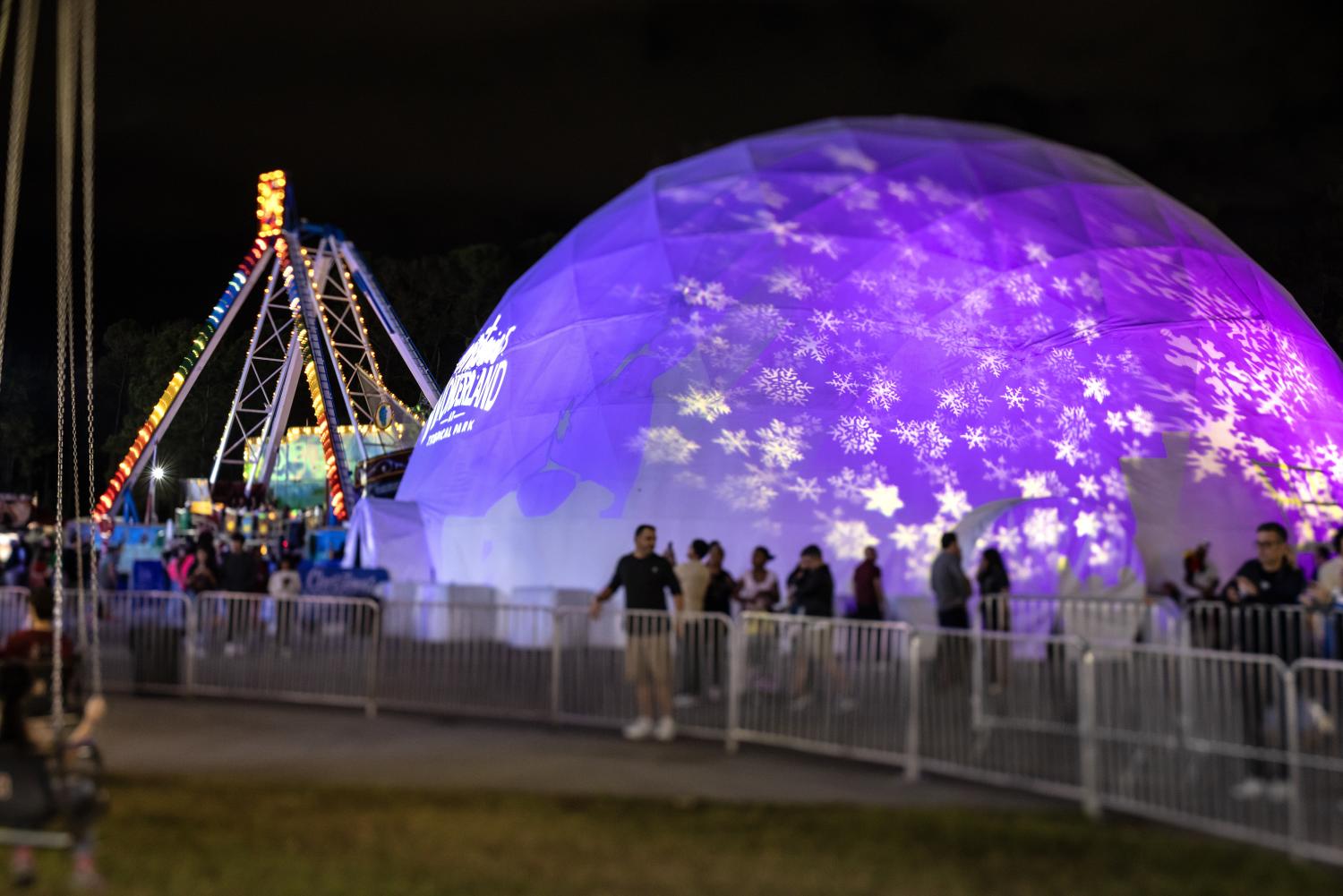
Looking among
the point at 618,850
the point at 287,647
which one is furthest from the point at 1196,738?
the point at 287,647

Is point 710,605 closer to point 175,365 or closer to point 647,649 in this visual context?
point 647,649

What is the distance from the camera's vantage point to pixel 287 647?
41.0 ft

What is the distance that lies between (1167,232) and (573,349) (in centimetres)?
931

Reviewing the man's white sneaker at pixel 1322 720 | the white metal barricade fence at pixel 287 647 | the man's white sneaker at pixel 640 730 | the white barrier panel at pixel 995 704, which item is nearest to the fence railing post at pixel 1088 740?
the white barrier panel at pixel 995 704

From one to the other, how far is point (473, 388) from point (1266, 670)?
15526 mm

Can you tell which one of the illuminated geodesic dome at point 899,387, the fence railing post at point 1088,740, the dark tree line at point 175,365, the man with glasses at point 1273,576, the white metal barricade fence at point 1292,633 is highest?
the dark tree line at point 175,365

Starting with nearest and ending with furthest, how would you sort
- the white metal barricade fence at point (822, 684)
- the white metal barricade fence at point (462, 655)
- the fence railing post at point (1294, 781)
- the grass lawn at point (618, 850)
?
the grass lawn at point (618, 850)
the fence railing post at point (1294, 781)
the white metal barricade fence at point (822, 684)
the white metal barricade fence at point (462, 655)

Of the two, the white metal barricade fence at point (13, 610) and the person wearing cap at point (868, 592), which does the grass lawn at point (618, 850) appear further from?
the white metal barricade fence at point (13, 610)

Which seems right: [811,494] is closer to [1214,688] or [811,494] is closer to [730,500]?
[730,500]

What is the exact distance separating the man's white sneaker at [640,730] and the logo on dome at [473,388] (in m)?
10.8

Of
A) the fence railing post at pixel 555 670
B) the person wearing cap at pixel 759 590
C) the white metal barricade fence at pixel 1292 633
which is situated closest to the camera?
the white metal barricade fence at pixel 1292 633

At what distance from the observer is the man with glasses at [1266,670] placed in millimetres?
8109

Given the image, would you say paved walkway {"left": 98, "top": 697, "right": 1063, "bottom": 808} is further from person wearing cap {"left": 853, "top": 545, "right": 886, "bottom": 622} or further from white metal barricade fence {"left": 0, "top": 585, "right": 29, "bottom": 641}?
person wearing cap {"left": 853, "top": 545, "right": 886, "bottom": 622}

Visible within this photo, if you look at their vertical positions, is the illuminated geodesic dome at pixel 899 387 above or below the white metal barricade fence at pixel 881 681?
above
